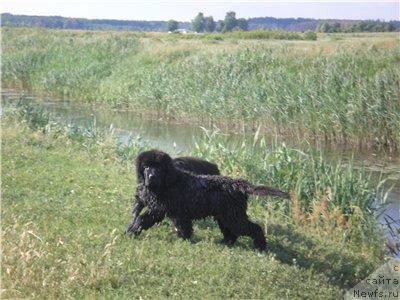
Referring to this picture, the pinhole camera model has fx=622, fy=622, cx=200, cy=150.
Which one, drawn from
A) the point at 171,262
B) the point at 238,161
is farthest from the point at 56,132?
the point at 171,262

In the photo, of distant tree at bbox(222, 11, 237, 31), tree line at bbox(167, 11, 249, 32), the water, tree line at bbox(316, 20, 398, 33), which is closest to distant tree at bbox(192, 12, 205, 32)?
tree line at bbox(167, 11, 249, 32)

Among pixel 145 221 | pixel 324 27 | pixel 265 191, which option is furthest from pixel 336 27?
pixel 145 221

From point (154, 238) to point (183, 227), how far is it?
1.27ft

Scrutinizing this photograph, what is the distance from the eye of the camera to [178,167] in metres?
9.09

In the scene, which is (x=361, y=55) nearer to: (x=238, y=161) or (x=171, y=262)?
(x=238, y=161)

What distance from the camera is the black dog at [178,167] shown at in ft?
26.3

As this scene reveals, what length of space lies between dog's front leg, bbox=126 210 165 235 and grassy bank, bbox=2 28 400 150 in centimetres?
1156

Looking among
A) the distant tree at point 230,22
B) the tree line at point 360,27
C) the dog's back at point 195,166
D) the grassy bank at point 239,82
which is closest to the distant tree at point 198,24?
the distant tree at point 230,22

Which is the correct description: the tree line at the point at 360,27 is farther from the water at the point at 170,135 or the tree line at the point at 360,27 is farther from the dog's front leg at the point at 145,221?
the dog's front leg at the point at 145,221

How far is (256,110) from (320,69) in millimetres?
2769

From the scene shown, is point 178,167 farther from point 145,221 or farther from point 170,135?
point 170,135

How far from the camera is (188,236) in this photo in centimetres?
779

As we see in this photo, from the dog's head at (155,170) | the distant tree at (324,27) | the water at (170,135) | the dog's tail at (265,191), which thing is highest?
the distant tree at (324,27)

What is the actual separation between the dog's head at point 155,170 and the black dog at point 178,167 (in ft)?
0.46
